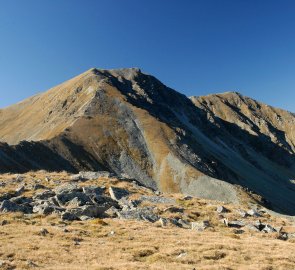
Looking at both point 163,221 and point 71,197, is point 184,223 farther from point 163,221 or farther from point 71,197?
point 71,197

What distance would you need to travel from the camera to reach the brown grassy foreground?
Answer: 23234mm

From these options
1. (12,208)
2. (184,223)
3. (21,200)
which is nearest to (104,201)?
(21,200)

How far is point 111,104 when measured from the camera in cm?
19375

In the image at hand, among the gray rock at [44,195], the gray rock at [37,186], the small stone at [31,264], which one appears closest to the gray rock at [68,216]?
the gray rock at [44,195]

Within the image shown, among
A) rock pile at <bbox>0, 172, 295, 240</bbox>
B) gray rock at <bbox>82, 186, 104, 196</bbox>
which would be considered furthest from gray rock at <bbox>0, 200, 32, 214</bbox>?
gray rock at <bbox>82, 186, 104, 196</bbox>

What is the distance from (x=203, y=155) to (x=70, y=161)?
Result: 59778 millimetres

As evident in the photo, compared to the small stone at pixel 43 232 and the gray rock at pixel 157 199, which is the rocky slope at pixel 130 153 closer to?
the gray rock at pixel 157 199

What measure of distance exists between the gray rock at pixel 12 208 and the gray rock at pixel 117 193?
12.7m

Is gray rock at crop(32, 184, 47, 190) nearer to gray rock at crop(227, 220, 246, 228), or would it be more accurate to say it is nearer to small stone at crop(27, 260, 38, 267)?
gray rock at crop(227, 220, 246, 228)

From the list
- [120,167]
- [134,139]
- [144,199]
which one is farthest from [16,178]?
[134,139]

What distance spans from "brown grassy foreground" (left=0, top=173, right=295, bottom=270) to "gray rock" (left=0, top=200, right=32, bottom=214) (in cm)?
143

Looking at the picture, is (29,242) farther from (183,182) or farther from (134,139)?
(134,139)

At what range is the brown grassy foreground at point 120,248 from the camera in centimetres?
2323

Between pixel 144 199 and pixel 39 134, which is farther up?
pixel 39 134
